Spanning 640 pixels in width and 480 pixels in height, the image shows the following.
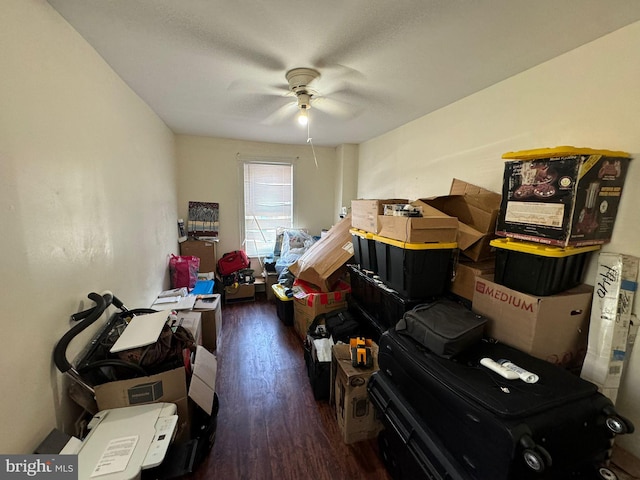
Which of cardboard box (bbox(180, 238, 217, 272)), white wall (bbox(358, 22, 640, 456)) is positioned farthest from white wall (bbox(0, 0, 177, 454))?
white wall (bbox(358, 22, 640, 456))

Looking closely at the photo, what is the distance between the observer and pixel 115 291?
176 cm

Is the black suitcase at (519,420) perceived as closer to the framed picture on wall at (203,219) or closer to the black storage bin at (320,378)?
the black storage bin at (320,378)

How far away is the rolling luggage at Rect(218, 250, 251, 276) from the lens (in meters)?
3.83

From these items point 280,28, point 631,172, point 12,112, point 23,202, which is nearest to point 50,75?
point 12,112

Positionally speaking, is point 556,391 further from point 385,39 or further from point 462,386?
point 385,39

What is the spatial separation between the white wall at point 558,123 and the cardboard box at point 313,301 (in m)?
1.38

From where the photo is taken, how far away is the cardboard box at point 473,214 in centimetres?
174

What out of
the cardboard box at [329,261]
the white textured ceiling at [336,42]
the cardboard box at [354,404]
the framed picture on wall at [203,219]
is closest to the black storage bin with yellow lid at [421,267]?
the cardboard box at [354,404]

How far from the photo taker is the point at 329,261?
2.64 metres

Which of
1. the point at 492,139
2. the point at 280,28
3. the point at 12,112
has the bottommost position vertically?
the point at 12,112

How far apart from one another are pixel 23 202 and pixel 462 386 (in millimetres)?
→ 1857

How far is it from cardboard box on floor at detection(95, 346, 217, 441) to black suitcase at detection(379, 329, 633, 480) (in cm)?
124

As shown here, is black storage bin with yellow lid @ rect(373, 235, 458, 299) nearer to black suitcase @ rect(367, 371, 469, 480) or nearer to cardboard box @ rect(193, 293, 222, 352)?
black suitcase @ rect(367, 371, 469, 480)

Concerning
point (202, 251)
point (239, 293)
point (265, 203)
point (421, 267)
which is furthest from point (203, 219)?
point (421, 267)
